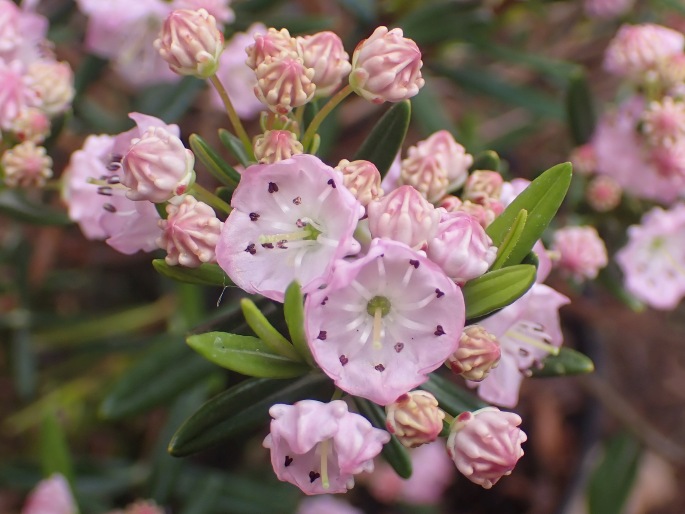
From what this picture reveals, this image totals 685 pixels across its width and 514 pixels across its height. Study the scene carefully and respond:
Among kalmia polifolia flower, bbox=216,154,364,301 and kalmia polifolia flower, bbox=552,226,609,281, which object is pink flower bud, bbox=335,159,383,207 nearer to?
kalmia polifolia flower, bbox=216,154,364,301

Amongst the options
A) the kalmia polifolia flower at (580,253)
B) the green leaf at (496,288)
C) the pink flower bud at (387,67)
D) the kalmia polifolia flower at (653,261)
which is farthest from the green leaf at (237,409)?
the kalmia polifolia flower at (653,261)

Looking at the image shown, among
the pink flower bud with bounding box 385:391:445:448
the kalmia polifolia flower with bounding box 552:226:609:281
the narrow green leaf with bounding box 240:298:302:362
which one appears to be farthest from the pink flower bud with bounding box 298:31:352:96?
the kalmia polifolia flower with bounding box 552:226:609:281

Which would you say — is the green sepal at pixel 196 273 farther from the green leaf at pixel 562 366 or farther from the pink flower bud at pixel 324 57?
the green leaf at pixel 562 366

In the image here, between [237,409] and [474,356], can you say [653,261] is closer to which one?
[474,356]

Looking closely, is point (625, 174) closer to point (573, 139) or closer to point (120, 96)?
point (573, 139)

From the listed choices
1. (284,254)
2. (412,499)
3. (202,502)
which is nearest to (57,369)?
(202,502)
